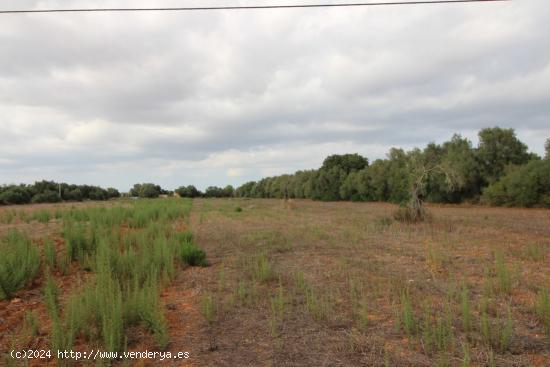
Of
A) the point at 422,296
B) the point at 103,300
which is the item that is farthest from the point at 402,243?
the point at 103,300

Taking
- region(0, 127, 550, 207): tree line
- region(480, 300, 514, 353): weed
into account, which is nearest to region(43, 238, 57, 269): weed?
region(480, 300, 514, 353): weed

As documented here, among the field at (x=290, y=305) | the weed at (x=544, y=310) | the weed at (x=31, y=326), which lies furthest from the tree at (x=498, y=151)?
the weed at (x=31, y=326)

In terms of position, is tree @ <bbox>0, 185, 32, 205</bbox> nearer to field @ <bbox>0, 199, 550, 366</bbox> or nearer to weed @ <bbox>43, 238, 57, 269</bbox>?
field @ <bbox>0, 199, 550, 366</bbox>

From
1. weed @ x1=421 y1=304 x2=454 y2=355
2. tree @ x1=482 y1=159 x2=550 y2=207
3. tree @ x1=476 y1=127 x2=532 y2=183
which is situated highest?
tree @ x1=476 y1=127 x2=532 y2=183

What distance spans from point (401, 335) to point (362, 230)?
32.9ft

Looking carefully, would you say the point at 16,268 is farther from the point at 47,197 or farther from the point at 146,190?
the point at 146,190

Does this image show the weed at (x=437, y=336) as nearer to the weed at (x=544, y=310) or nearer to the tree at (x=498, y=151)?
the weed at (x=544, y=310)

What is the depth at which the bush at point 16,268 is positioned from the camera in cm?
629

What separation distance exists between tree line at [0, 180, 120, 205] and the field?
4172 cm

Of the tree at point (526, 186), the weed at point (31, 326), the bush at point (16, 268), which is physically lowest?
the weed at point (31, 326)

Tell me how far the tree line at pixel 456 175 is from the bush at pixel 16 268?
12.9m

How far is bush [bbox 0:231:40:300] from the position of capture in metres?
6.29

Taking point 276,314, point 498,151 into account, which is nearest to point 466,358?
point 276,314

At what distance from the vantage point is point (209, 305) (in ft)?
18.3
